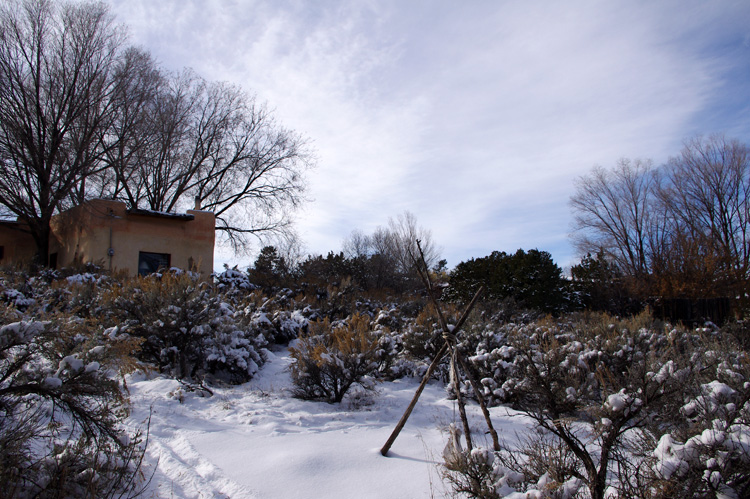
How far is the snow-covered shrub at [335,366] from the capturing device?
6.57m

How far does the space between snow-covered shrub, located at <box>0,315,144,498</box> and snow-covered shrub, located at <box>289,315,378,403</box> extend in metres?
3.16

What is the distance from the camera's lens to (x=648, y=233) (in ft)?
85.3

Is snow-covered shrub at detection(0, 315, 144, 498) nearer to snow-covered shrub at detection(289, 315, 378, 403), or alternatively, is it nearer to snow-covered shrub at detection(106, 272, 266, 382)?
snow-covered shrub at detection(289, 315, 378, 403)

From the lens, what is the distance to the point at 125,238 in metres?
16.7

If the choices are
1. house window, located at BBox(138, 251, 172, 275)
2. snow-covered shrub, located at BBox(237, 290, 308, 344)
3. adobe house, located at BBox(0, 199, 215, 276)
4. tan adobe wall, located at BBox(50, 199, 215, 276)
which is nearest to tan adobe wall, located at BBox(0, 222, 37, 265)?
adobe house, located at BBox(0, 199, 215, 276)

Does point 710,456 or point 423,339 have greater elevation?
point 423,339

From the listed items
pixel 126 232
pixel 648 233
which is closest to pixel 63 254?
pixel 126 232

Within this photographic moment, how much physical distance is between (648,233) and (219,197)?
77.9 feet

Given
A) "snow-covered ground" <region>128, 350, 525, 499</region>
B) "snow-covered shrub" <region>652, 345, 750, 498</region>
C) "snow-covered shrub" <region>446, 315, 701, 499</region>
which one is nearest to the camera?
"snow-covered shrub" <region>652, 345, 750, 498</region>

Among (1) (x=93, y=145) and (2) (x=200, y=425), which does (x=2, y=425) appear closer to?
(2) (x=200, y=425)

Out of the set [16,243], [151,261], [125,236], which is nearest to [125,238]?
[125,236]

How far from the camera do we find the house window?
17.0 metres

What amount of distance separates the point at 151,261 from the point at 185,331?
36.5 feet

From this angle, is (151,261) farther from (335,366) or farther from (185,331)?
(335,366)
